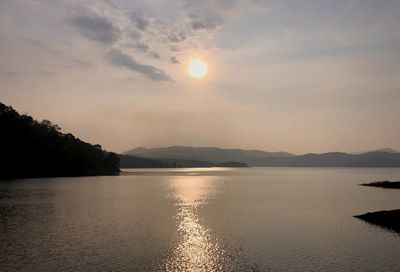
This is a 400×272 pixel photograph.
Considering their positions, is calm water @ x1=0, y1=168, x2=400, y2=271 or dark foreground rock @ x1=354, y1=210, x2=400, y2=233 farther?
dark foreground rock @ x1=354, y1=210, x2=400, y2=233

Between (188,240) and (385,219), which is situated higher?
(385,219)

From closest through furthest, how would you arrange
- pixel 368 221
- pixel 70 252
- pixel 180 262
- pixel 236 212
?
1. pixel 180 262
2. pixel 70 252
3. pixel 368 221
4. pixel 236 212

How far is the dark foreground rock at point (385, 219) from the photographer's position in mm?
66575

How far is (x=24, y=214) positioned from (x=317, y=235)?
55.3 m

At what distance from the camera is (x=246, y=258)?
4369 cm

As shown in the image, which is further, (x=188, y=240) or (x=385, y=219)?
(x=385, y=219)

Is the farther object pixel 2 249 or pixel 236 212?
pixel 236 212

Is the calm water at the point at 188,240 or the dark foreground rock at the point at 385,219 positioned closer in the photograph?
the calm water at the point at 188,240

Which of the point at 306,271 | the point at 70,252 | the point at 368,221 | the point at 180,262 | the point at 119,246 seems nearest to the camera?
the point at 306,271

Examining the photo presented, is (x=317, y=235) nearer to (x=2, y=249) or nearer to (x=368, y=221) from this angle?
(x=368, y=221)

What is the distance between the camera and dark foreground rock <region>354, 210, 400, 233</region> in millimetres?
66575

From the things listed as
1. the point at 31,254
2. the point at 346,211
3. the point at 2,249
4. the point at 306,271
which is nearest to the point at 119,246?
the point at 31,254

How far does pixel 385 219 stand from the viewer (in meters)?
71.3

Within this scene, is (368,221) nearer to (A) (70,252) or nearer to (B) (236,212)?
(B) (236,212)
